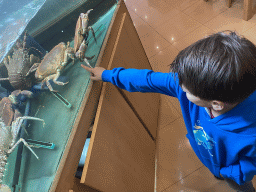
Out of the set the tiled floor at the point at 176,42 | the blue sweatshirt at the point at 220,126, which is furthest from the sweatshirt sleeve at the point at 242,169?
the tiled floor at the point at 176,42

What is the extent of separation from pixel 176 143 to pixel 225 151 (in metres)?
0.92

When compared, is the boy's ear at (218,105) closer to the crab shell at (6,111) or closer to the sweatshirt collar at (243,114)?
the sweatshirt collar at (243,114)

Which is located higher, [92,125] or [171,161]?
[92,125]

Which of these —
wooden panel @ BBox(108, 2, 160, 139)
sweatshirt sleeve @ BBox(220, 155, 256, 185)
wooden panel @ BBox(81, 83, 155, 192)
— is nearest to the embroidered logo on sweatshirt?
sweatshirt sleeve @ BBox(220, 155, 256, 185)

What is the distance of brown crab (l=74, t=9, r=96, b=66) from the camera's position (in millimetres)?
1016

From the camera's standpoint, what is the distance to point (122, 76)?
35.5 inches

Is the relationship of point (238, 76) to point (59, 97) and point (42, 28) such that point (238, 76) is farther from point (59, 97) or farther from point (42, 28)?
point (42, 28)

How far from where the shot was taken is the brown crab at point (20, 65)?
92 cm

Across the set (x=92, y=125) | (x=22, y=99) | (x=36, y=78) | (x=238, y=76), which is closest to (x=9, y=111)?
(x=22, y=99)

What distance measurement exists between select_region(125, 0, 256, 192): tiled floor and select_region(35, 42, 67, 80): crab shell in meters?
1.10

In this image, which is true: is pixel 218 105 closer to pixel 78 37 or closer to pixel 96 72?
pixel 96 72

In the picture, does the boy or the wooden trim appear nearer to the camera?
the boy

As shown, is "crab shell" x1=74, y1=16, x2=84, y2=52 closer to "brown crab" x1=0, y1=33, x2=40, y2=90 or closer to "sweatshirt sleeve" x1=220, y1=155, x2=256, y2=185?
"brown crab" x1=0, y1=33, x2=40, y2=90

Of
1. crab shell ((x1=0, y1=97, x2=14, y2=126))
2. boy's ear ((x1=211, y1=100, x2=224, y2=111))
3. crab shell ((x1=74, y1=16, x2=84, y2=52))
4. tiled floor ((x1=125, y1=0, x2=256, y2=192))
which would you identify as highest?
crab shell ((x1=74, y1=16, x2=84, y2=52))
